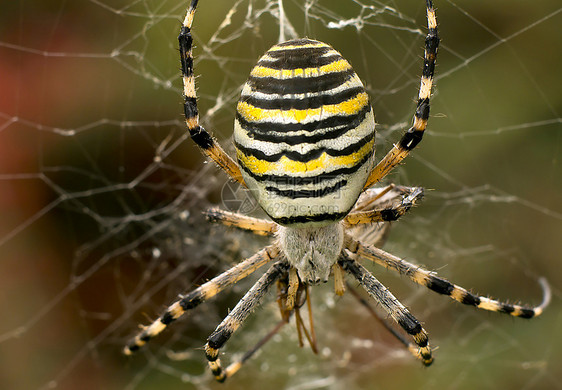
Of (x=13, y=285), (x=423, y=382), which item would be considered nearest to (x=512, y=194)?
(x=423, y=382)

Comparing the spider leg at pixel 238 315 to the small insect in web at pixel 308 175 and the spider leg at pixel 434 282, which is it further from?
the spider leg at pixel 434 282

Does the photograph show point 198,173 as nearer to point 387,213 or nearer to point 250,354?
point 250,354

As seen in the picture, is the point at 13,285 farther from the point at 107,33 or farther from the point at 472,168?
the point at 472,168

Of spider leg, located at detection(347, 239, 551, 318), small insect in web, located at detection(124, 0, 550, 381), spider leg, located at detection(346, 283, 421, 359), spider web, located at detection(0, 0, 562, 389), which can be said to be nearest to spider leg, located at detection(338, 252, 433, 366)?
small insect in web, located at detection(124, 0, 550, 381)

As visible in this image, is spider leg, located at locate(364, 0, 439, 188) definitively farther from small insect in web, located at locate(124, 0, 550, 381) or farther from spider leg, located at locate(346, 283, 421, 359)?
spider leg, located at locate(346, 283, 421, 359)

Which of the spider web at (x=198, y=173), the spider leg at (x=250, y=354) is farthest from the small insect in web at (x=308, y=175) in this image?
the spider web at (x=198, y=173)

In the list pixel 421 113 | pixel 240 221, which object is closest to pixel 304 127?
pixel 421 113
